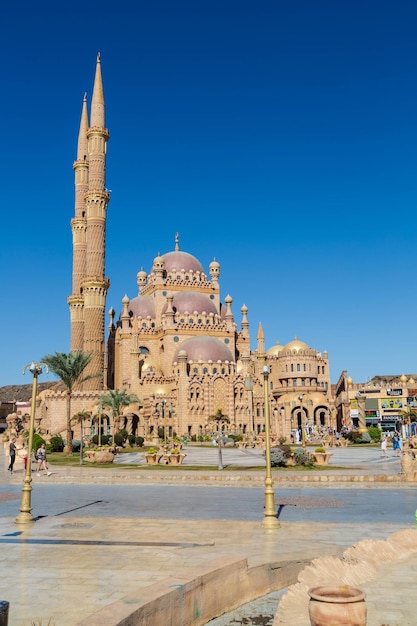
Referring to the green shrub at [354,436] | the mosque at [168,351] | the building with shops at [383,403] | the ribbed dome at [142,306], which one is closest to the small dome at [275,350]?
the mosque at [168,351]

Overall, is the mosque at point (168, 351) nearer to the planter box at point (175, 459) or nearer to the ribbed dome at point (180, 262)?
the ribbed dome at point (180, 262)

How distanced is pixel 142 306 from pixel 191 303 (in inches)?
276

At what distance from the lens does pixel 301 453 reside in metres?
27.3

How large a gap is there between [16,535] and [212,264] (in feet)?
247

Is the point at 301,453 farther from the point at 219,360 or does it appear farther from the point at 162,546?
the point at 219,360

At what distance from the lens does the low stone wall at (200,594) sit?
18.2ft

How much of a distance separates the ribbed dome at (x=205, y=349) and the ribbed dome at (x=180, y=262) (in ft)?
49.1

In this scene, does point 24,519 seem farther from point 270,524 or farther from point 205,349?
point 205,349

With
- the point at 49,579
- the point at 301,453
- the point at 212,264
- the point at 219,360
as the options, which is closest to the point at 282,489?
the point at 301,453

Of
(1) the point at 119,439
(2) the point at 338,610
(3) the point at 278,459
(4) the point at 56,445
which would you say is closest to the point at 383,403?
(1) the point at 119,439

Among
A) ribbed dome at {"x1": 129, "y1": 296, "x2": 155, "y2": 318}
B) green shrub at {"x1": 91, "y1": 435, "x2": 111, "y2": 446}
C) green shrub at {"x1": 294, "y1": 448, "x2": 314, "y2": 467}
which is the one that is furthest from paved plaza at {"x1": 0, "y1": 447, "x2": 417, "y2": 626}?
ribbed dome at {"x1": 129, "y1": 296, "x2": 155, "y2": 318}

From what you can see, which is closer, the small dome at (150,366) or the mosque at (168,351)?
the mosque at (168,351)

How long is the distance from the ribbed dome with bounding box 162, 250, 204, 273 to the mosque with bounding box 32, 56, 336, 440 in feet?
0.66

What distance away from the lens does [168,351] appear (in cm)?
7394
